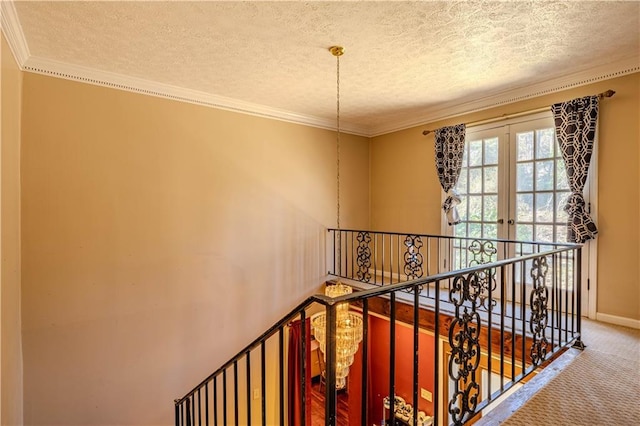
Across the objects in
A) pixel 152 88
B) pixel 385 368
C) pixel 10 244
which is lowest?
pixel 385 368

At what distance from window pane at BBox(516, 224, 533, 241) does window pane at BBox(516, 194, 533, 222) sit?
8 centimetres

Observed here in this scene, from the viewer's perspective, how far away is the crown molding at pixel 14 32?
86.8 inches

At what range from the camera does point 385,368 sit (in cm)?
554

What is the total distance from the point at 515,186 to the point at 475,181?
0.52 m

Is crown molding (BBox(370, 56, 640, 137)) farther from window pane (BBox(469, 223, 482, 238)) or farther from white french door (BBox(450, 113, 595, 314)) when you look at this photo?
window pane (BBox(469, 223, 482, 238))

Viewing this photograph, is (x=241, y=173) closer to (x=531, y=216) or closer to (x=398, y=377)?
(x=531, y=216)

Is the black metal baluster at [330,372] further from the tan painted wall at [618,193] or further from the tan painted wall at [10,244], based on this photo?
the tan painted wall at [618,193]

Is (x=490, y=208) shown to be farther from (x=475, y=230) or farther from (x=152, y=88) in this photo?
(x=152, y=88)

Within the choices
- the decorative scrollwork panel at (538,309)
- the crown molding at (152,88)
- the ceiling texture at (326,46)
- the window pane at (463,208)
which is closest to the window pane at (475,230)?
the window pane at (463,208)

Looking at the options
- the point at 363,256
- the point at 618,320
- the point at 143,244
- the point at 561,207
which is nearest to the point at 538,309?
the point at 618,320

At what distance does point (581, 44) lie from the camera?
2.73 metres

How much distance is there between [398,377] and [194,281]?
11.8 ft

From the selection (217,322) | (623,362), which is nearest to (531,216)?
(623,362)

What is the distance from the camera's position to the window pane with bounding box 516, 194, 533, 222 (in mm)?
3701
